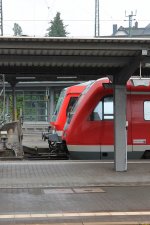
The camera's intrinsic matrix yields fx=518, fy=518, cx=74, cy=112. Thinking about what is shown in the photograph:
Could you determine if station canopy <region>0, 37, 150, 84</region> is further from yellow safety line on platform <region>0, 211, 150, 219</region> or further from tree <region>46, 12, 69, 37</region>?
tree <region>46, 12, 69, 37</region>

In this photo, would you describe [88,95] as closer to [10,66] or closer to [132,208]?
[10,66]

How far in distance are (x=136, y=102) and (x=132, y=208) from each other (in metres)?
7.62

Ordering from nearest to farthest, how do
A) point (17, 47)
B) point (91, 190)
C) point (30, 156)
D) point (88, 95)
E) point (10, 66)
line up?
point (91, 190), point (17, 47), point (10, 66), point (88, 95), point (30, 156)

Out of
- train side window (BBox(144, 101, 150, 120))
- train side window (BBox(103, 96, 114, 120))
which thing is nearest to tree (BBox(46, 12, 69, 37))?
train side window (BBox(144, 101, 150, 120))

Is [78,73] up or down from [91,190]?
up

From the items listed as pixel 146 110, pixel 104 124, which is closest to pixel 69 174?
pixel 104 124

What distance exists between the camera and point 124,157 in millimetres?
13742

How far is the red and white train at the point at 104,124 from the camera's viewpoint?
16266mm

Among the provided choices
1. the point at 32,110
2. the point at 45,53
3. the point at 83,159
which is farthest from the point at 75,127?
the point at 32,110

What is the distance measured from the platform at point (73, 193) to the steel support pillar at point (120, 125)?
322 millimetres

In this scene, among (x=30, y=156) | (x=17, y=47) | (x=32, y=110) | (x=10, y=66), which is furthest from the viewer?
(x=32, y=110)

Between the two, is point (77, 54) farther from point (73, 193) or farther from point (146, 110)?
point (146, 110)

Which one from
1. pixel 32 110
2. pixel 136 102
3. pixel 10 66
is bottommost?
pixel 32 110

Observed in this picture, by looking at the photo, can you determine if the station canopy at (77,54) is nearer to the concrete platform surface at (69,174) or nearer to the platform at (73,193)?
the concrete platform surface at (69,174)
